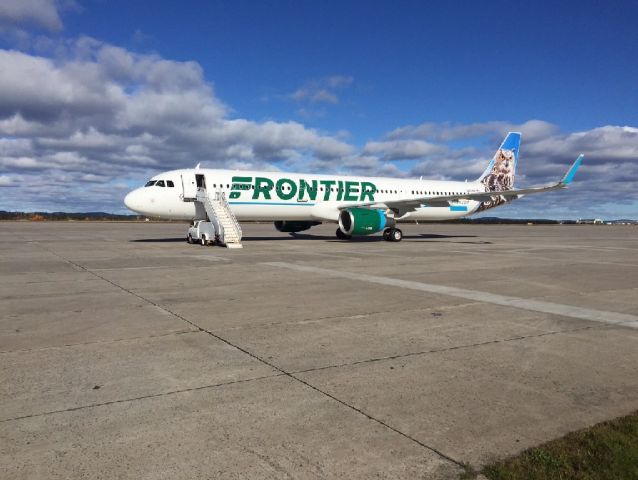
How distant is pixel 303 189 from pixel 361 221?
3.77 metres

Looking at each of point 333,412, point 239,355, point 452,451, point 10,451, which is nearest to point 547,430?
point 452,451

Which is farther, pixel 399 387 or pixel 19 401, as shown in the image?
pixel 399 387

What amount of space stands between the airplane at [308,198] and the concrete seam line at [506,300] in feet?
37.1

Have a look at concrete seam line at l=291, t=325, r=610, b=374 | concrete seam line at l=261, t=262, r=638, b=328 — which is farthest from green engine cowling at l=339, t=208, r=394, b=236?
concrete seam line at l=291, t=325, r=610, b=374

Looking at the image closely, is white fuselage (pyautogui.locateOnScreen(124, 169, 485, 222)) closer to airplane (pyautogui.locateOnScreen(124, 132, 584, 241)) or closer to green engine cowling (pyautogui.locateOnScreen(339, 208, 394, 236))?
airplane (pyautogui.locateOnScreen(124, 132, 584, 241))

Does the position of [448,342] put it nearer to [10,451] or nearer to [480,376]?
[480,376]

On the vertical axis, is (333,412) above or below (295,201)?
below

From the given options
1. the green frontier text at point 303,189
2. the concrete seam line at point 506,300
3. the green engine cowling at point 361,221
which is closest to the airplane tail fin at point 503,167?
the green frontier text at point 303,189

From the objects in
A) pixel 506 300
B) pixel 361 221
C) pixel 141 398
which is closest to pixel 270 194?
pixel 361 221

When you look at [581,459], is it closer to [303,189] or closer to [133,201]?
[133,201]

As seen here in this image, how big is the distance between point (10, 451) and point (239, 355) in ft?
8.12

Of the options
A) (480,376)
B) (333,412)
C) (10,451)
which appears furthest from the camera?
(480,376)

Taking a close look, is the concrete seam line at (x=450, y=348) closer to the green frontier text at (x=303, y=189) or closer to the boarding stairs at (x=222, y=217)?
the boarding stairs at (x=222, y=217)

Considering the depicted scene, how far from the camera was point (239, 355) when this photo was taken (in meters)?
5.37
